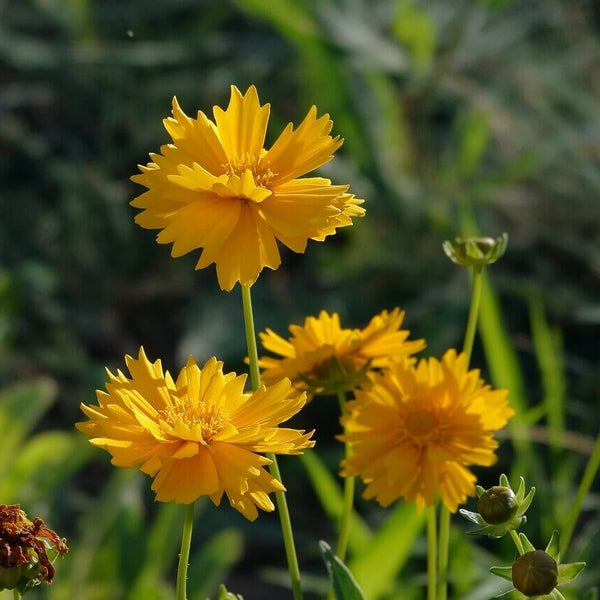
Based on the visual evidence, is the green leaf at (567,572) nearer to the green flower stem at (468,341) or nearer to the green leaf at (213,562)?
the green flower stem at (468,341)

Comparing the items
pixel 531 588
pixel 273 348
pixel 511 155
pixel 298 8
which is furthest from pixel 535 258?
pixel 531 588

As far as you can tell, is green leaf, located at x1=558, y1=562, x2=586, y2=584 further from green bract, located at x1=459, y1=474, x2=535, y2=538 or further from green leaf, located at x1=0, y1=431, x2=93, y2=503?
green leaf, located at x1=0, y1=431, x2=93, y2=503

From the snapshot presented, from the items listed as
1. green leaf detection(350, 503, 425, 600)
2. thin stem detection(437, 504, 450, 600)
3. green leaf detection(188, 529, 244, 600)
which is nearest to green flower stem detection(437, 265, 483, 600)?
thin stem detection(437, 504, 450, 600)

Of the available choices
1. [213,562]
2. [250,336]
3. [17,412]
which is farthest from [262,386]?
[17,412]

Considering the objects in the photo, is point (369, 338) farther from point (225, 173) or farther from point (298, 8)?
point (298, 8)

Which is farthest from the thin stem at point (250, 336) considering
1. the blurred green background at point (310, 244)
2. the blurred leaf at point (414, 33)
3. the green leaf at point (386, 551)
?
the blurred leaf at point (414, 33)

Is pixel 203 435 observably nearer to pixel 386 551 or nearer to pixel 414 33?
pixel 386 551
